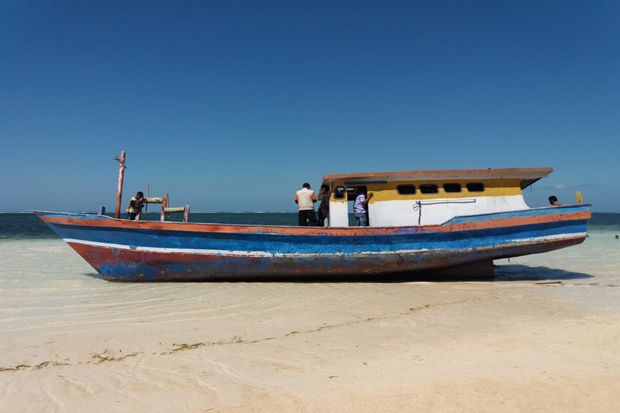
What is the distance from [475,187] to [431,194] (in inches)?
47.6

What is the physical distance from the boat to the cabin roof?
0.08ft

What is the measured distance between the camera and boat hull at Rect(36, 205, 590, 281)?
8.71m

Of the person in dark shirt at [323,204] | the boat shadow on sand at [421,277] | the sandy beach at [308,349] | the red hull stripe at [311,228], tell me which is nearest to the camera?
the sandy beach at [308,349]

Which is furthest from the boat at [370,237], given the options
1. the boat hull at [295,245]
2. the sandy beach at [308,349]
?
the sandy beach at [308,349]

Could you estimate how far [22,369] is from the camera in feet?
12.9

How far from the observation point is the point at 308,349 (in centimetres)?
442

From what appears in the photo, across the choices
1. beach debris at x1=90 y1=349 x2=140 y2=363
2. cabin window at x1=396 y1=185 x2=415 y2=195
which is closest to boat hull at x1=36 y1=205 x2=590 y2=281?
cabin window at x1=396 y1=185 x2=415 y2=195

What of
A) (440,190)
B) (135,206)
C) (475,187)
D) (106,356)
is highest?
(475,187)

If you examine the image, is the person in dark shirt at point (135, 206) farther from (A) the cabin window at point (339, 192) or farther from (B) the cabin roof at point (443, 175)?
(A) the cabin window at point (339, 192)

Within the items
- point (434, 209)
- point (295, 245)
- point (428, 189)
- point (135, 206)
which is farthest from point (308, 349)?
point (135, 206)

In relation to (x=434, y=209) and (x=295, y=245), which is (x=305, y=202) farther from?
(x=434, y=209)

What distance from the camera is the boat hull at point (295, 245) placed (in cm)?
871

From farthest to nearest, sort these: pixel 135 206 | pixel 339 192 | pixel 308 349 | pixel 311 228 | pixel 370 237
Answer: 1. pixel 339 192
2. pixel 135 206
3. pixel 370 237
4. pixel 311 228
5. pixel 308 349

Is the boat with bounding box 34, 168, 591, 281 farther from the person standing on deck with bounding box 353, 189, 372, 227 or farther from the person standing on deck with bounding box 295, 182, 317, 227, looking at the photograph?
the person standing on deck with bounding box 295, 182, 317, 227
